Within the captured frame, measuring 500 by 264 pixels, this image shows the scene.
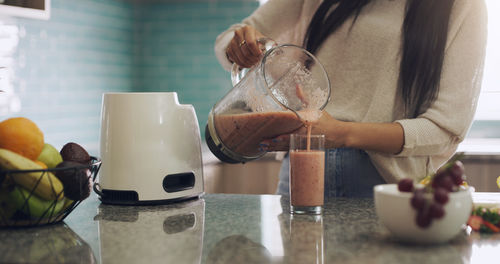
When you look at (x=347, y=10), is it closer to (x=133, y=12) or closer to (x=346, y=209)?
(x=346, y=209)

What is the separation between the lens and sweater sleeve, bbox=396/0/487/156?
118 centimetres

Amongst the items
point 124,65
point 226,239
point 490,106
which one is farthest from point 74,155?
point 490,106

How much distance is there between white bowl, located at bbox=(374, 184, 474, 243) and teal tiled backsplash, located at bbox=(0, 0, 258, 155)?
1569 mm

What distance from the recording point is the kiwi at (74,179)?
0.85 metres

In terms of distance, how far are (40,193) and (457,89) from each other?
0.89 m

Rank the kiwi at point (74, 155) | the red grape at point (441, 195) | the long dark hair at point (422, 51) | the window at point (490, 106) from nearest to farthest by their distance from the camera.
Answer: the red grape at point (441, 195), the kiwi at point (74, 155), the long dark hair at point (422, 51), the window at point (490, 106)

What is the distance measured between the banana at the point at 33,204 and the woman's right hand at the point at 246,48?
488 millimetres

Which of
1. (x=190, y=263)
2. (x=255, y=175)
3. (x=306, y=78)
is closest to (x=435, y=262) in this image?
(x=190, y=263)

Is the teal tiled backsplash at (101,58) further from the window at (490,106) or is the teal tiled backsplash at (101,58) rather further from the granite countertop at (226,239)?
the window at (490,106)

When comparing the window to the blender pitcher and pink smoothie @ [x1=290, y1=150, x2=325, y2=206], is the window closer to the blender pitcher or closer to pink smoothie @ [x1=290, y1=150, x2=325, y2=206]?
the blender pitcher

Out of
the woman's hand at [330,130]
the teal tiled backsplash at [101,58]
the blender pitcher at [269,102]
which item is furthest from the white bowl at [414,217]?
the teal tiled backsplash at [101,58]

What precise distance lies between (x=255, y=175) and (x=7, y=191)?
180 cm

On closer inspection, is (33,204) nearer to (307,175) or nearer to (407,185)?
(307,175)

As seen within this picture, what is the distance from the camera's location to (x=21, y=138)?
841mm
